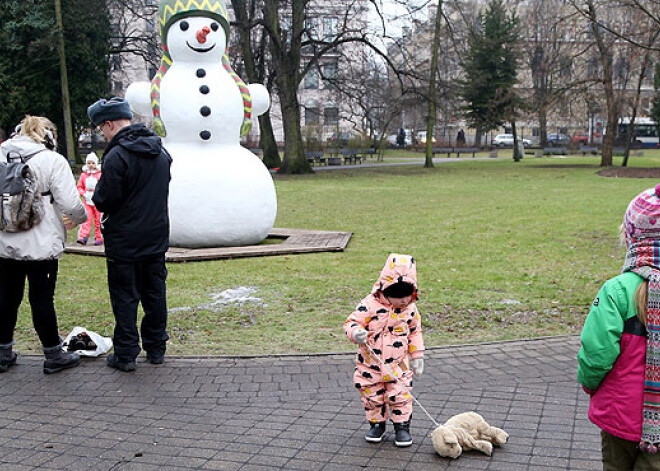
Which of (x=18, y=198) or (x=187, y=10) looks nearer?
(x=18, y=198)

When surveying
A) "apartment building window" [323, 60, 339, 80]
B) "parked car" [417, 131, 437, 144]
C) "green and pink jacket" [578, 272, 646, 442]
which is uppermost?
"apartment building window" [323, 60, 339, 80]

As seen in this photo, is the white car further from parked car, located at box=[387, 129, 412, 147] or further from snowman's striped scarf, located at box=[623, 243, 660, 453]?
snowman's striped scarf, located at box=[623, 243, 660, 453]

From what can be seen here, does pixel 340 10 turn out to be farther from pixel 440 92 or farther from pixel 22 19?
pixel 22 19

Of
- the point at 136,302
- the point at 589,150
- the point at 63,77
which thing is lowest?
the point at 589,150

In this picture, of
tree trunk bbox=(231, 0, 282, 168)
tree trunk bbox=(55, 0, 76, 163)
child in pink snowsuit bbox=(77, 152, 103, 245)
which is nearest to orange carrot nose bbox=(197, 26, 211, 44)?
child in pink snowsuit bbox=(77, 152, 103, 245)

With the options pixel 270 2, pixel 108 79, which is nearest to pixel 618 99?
pixel 270 2

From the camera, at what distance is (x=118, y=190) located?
19.5 feet

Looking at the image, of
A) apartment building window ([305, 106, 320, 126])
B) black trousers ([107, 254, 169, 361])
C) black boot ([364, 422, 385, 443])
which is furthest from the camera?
apartment building window ([305, 106, 320, 126])

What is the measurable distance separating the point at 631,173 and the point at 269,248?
22971mm

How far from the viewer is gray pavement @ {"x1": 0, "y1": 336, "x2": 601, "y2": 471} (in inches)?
175

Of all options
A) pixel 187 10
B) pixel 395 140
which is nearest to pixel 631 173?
pixel 187 10

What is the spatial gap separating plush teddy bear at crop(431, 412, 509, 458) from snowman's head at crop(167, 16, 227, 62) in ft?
28.6

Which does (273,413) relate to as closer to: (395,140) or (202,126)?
(202,126)

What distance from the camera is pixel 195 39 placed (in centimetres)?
1169
